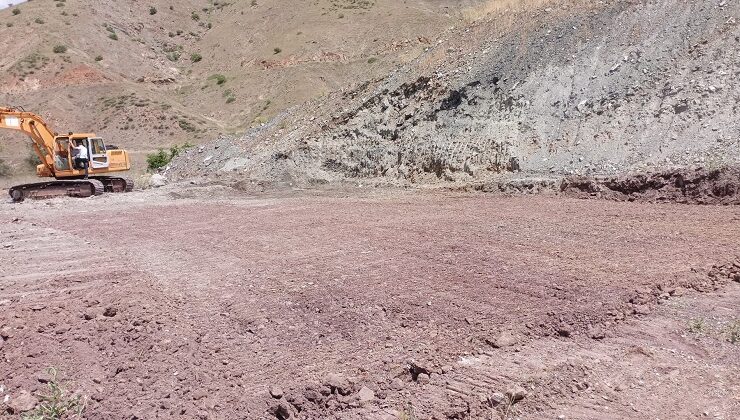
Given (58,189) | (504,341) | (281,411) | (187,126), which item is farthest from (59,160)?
(187,126)

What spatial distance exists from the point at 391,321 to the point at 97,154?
52.5 ft

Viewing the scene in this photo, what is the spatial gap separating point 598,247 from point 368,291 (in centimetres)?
371

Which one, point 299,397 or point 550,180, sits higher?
point 550,180

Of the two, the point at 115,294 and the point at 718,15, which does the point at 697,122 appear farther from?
the point at 115,294

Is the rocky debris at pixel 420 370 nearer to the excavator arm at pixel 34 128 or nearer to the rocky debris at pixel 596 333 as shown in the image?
the rocky debris at pixel 596 333

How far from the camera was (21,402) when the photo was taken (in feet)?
13.5

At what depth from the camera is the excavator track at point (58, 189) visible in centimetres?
1755

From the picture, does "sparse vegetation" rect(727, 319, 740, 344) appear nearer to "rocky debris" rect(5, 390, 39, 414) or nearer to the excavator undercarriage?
"rocky debris" rect(5, 390, 39, 414)

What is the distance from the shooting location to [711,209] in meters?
10.4

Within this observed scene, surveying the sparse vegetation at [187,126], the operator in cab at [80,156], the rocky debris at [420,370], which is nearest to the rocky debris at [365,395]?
the rocky debris at [420,370]

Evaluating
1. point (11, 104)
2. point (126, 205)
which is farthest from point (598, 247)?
point (11, 104)

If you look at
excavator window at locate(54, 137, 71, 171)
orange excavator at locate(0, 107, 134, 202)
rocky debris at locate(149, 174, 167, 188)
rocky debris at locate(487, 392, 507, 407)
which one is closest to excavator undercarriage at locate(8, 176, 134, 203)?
orange excavator at locate(0, 107, 134, 202)

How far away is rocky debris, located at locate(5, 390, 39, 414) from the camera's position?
405 cm

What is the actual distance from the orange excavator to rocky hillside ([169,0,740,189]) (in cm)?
400
